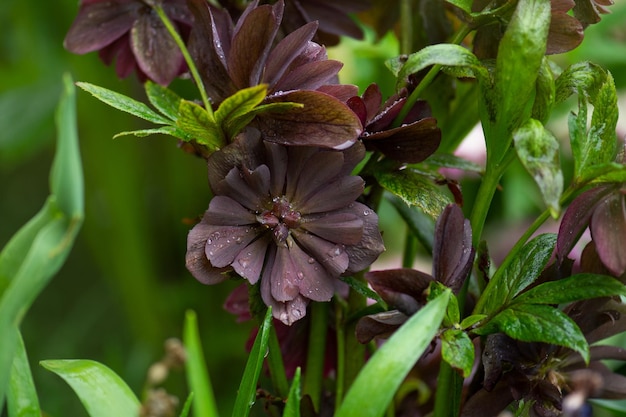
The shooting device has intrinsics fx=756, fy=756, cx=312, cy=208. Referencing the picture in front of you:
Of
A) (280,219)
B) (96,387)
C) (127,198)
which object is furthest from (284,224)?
(127,198)

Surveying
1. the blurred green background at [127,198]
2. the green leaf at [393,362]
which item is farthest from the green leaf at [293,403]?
the blurred green background at [127,198]

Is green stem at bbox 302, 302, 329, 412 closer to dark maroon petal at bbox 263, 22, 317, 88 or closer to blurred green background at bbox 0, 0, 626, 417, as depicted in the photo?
dark maroon petal at bbox 263, 22, 317, 88

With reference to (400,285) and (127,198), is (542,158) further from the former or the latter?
(127,198)

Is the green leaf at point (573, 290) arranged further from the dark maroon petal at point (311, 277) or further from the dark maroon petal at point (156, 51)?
the dark maroon petal at point (156, 51)

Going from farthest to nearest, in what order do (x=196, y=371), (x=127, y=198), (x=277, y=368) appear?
(x=127, y=198) < (x=277, y=368) < (x=196, y=371)

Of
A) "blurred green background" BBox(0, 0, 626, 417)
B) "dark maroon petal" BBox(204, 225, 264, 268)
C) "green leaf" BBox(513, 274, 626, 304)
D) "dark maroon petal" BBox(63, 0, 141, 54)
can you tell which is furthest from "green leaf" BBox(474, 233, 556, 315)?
"blurred green background" BBox(0, 0, 626, 417)

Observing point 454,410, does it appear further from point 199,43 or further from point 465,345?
point 199,43
